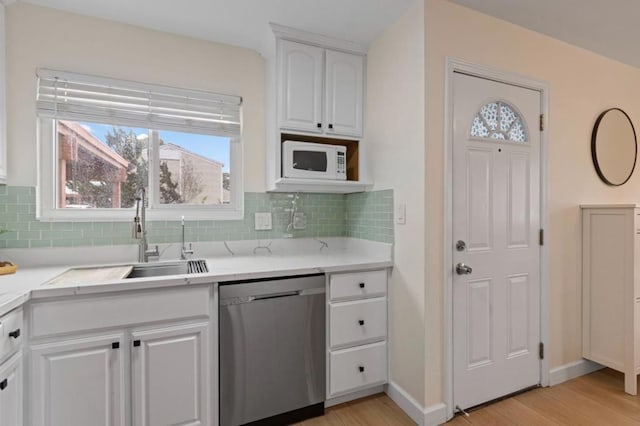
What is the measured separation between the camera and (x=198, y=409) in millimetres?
1667

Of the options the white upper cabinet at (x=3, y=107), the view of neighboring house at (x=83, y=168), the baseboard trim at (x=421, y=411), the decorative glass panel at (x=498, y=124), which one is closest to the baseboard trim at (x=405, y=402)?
the baseboard trim at (x=421, y=411)

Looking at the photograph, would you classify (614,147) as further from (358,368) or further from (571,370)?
(358,368)

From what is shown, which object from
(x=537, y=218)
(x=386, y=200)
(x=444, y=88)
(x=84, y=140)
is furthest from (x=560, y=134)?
(x=84, y=140)

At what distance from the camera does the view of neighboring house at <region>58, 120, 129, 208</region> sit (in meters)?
2.07

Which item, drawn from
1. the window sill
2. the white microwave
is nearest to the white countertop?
the window sill

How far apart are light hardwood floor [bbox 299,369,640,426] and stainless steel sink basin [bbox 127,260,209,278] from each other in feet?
3.79

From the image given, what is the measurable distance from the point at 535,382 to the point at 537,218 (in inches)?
45.3

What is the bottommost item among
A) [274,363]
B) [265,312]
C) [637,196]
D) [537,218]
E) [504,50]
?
[274,363]

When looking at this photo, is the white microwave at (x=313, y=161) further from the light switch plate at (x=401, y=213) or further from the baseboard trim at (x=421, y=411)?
the baseboard trim at (x=421, y=411)

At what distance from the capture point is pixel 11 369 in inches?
49.7

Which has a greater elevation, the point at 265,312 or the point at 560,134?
the point at 560,134

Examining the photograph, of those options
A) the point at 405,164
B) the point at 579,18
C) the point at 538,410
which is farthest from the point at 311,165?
the point at 538,410

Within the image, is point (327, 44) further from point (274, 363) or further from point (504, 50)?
point (274, 363)

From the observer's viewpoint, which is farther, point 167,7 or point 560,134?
point 560,134
